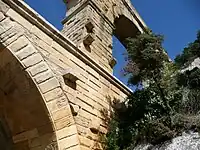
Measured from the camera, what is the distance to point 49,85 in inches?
160

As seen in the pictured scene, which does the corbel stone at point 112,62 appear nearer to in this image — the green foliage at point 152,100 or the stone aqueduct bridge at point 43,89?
the green foliage at point 152,100

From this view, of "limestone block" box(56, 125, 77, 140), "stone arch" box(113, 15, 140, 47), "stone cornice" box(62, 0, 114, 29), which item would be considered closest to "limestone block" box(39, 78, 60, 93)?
"limestone block" box(56, 125, 77, 140)

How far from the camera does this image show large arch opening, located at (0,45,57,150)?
402 centimetres

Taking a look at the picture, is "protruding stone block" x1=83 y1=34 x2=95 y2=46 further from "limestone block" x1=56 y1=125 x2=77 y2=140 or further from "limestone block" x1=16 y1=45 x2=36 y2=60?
"limestone block" x1=56 y1=125 x2=77 y2=140

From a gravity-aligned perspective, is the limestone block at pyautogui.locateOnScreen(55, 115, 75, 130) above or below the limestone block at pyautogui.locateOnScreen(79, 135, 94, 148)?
above

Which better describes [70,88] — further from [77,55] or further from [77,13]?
[77,13]

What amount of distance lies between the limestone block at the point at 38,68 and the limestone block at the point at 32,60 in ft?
0.16

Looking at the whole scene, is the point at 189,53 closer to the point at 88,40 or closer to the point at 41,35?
the point at 88,40

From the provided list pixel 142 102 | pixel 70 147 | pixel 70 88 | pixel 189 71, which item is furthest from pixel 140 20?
pixel 70 147

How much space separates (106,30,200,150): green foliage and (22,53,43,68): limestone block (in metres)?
1.69

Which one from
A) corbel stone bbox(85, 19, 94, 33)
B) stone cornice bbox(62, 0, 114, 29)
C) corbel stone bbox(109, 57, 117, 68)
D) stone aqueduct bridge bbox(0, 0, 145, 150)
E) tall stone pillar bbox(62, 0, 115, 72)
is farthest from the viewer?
stone cornice bbox(62, 0, 114, 29)

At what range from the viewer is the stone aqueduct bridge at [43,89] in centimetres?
397

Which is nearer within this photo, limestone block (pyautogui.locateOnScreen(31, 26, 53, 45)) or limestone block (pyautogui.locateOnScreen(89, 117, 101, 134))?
limestone block (pyautogui.locateOnScreen(31, 26, 53, 45))

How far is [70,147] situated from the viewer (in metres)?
3.74
